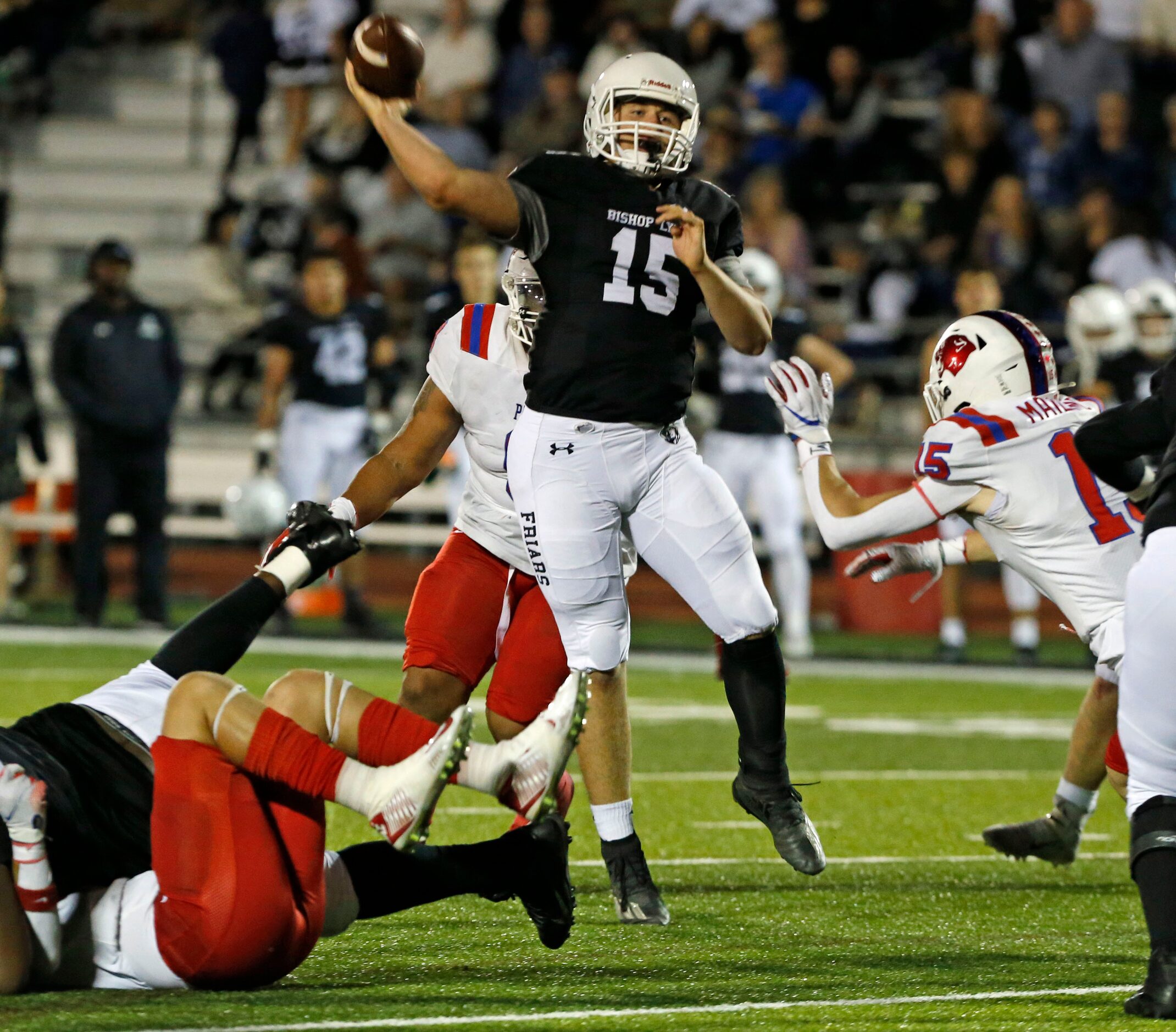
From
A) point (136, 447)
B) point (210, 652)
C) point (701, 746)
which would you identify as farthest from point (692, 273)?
point (136, 447)

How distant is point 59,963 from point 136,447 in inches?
331

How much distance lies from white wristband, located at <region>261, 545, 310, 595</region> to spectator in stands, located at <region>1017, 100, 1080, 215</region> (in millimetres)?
10022

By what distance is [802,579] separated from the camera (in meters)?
11.3

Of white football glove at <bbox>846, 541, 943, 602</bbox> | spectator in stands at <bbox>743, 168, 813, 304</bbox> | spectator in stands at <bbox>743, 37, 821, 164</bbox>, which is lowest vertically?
white football glove at <bbox>846, 541, 943, 602</bbox>

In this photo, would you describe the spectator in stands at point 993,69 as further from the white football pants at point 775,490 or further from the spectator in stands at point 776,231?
the white football pants at point 775,490

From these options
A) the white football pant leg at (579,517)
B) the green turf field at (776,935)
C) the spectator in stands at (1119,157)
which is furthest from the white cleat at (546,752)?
the spectator in stands at (1119,157)

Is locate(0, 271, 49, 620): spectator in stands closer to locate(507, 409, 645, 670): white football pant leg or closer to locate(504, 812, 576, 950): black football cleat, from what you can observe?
locate(507, 409, 645, 670): white football pant leg

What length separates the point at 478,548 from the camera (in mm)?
5191

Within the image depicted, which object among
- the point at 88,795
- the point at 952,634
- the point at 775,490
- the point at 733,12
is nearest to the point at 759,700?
the point at 88,795

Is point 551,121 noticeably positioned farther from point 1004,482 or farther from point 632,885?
point 632,885

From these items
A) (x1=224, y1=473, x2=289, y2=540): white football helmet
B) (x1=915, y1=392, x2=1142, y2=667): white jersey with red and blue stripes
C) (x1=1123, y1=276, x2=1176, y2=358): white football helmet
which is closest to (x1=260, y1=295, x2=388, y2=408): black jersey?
(x1=224, y1=473, x2=289, y2=540): white football helmet

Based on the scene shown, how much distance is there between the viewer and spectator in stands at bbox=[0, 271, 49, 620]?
12094mm

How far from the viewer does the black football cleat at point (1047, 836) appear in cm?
545

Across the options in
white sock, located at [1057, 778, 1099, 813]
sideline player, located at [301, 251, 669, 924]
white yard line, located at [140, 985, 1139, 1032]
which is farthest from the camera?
white sock, located at [1057, 778, 1099, 813]
